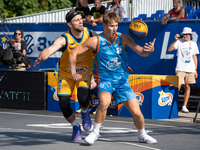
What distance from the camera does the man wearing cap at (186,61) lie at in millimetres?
10125

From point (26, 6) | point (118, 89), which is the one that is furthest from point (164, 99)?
point (26, 6)

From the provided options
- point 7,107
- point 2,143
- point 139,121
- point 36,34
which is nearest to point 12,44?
point 36,34

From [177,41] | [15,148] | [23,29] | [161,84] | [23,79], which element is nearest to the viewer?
[15,148]

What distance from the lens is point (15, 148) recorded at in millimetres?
5895

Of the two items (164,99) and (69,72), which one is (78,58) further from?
(164,99)

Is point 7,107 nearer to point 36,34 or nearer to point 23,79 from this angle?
point 23,79

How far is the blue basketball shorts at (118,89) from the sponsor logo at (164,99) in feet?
11.4

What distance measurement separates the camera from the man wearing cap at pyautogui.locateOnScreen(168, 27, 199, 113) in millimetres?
10125

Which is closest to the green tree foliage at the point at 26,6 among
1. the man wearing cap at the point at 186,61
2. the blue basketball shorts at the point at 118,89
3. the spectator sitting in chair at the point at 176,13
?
the spectator sitting in chair at the point at 176,13

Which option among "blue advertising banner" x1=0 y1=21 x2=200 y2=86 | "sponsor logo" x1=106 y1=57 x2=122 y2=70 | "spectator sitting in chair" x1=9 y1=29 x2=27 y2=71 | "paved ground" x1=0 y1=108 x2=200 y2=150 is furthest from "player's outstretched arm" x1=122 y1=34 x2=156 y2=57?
"spectator sitting in chair" x1=9 y1=29 x2=27 y2=71

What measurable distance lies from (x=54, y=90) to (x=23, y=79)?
1.06 m

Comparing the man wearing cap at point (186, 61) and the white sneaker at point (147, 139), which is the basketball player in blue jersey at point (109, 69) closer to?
the white sneaker at point (147, 139)

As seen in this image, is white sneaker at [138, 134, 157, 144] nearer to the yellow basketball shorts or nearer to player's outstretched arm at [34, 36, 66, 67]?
the yellow basketball shorts

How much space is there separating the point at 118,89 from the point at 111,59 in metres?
0.50
